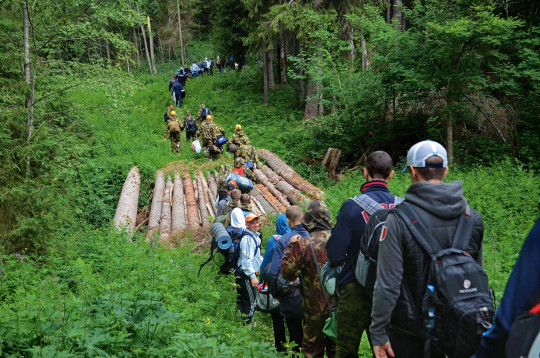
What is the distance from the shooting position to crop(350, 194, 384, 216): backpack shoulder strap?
388 cm

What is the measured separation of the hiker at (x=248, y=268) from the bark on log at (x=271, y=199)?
579 centimetres

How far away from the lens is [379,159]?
3.99m

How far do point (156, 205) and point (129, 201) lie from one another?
32.3 inches

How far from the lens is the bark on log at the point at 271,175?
1562 centimetres

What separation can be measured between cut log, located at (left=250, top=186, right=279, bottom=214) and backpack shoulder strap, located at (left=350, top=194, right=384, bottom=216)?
8.15 meters

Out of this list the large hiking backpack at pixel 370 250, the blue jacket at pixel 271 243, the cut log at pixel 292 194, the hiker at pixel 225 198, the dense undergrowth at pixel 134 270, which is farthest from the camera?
the cut log at pixel 292 194

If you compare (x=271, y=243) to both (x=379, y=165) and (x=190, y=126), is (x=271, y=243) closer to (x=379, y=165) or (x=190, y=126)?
(x=379, y=165)

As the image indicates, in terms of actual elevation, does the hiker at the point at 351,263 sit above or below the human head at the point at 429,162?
below

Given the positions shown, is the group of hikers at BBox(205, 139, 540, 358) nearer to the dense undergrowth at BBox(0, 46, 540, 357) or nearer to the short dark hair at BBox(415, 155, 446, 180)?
the short dark hair at BBox(415, 155, 446, 180)

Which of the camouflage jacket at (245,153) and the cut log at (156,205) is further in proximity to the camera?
the camouflage jacket at (245,153)

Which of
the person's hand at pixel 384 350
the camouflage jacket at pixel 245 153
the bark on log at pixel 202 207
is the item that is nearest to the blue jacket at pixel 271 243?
the person's hand at pixel 384 350

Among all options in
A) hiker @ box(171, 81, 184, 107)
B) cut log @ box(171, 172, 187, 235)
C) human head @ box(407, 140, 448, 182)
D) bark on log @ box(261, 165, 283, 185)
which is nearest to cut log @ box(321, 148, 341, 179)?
bark on log @ box(261, 165, 283, 185)

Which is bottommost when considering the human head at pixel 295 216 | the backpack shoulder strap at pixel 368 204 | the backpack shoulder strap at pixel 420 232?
the human head at pixel 295 216

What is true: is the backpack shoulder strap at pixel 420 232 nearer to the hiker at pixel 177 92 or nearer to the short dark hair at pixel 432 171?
the short dark hair at pixel 432 171
